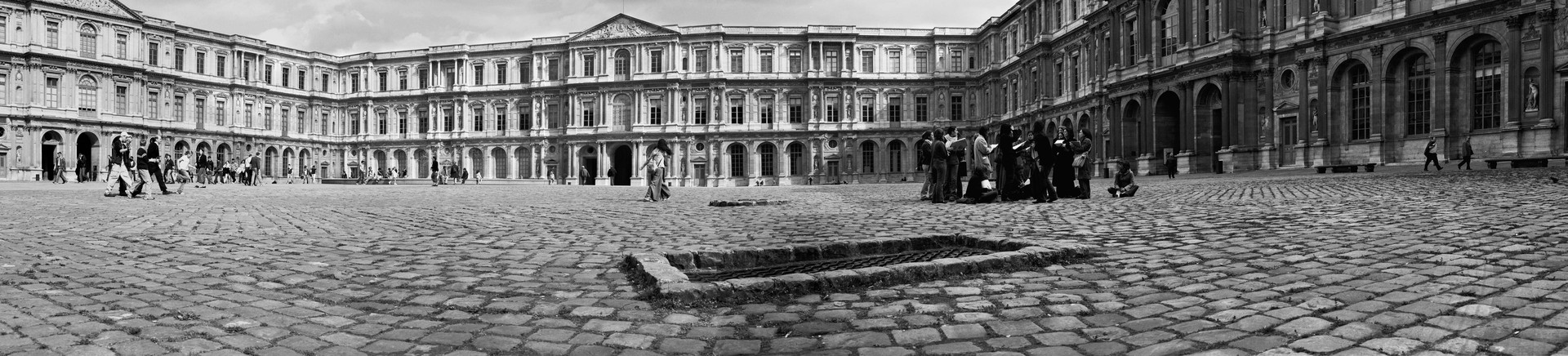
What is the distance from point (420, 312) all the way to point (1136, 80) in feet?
116

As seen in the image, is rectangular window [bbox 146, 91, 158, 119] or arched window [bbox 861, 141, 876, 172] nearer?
rectangular window [bbox 146, 91, 158, 119]

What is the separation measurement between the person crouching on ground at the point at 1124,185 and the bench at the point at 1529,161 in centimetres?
1239

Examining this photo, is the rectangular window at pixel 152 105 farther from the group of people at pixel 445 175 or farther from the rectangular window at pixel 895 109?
the rectangular window at pixel 895 109

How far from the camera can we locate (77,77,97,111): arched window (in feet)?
157

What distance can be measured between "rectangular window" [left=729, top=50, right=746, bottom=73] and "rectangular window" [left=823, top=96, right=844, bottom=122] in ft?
18.3

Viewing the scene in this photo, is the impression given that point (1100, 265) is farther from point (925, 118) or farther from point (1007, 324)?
point (925, 118)

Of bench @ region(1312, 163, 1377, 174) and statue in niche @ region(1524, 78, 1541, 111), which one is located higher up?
statue in niche @ region(1524, 78, 1541, 111)

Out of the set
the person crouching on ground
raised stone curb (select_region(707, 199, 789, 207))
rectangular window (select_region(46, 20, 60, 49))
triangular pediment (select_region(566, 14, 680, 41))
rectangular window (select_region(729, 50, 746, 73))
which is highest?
triangular pediment (select_region(566, 14, 680, 41))

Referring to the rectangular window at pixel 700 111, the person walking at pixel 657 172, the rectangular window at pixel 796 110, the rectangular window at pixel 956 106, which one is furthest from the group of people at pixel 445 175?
the person walking at pixel 657 172

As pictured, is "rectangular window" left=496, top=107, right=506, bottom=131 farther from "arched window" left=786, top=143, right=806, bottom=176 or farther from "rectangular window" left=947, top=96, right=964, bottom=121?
"rectangular window" left=947, top=96, right=964, bottom=121

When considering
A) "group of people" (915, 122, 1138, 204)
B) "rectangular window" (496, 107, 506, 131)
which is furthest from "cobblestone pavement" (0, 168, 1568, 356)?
"rectangular window" (496, 107, 506, 131)

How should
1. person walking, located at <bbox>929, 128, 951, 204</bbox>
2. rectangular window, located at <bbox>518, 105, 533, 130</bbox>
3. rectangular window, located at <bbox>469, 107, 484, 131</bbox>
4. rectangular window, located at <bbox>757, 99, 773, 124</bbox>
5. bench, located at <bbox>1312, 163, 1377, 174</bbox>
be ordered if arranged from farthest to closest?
rectangular window, located at <bbox>469, 107, 484, 131</bbox> → rectangular window, located at <bbox>518, 105, 533, 130</bbox> → rectangular window, located at <bbox>757, 99, 773, 124</bbox> → bench, located at <bbox>1312, 163, 1377, 174</bbox> → person walking, located at <bbox>929, 128, 951, 204</bbox>

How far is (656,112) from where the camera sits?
54844 mm

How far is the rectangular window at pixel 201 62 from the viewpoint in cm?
5462
